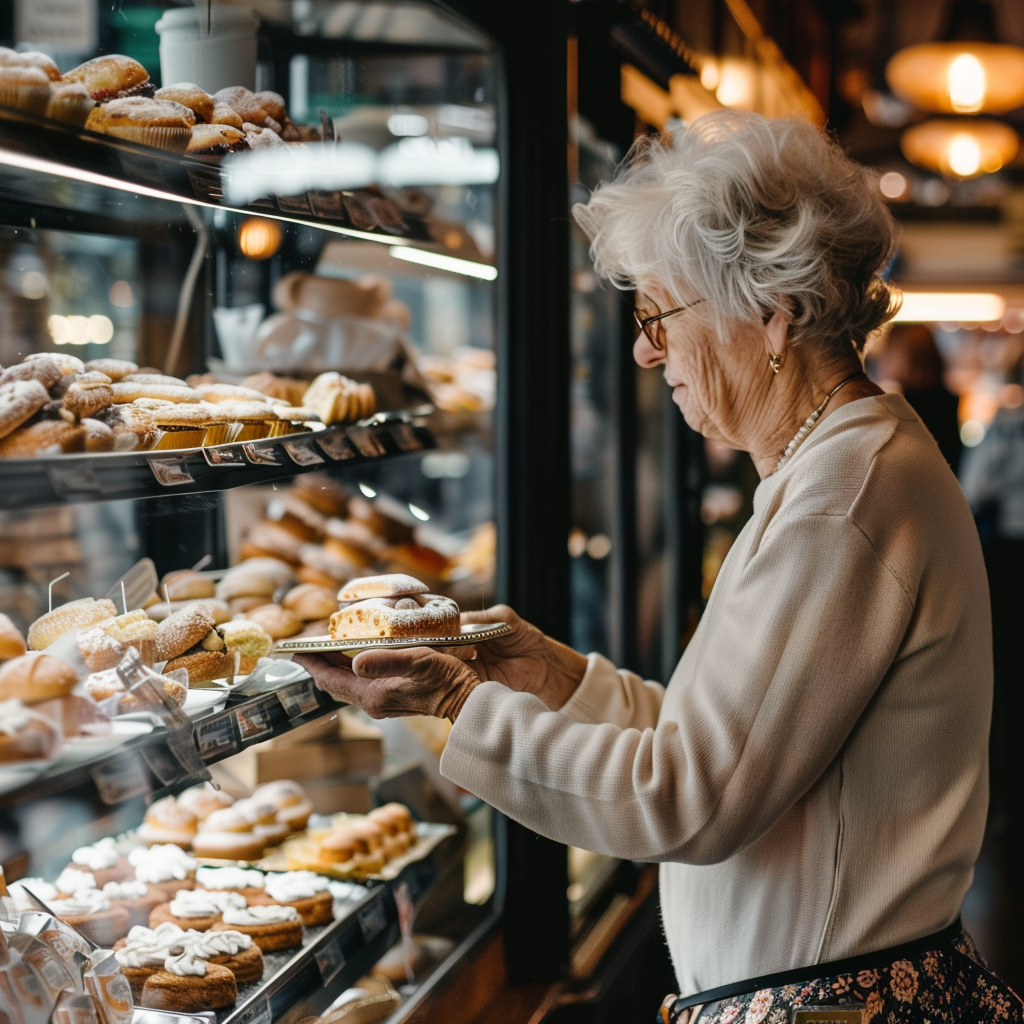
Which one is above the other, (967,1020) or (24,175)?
(24,175)

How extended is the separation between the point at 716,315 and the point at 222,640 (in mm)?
830

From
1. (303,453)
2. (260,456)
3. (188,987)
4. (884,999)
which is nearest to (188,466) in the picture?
(260,456)

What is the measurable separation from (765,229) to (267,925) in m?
1.26

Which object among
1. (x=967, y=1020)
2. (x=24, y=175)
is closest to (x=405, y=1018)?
(x=967, y=1020)

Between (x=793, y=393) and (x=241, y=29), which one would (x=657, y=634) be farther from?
(x=241, y=29)

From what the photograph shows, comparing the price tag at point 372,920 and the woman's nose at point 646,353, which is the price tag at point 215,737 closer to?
the price tag at point 372,920

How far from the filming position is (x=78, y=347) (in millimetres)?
1789

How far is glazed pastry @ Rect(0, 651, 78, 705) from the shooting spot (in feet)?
3.84

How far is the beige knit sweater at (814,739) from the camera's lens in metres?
1.25

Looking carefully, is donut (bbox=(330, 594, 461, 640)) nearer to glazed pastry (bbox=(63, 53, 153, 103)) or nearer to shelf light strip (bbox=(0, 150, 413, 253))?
shelf light strip (bbox=(0, 150, 413, 253))

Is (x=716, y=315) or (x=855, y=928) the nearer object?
(x=855, y=928)

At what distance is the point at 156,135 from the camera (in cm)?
131

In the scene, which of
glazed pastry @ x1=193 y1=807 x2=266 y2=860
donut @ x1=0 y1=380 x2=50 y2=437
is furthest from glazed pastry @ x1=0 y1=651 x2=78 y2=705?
glazed pastry @ x1=193 y1=807 x2=266 y2=860

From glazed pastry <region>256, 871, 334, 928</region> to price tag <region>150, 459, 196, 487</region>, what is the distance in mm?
819
